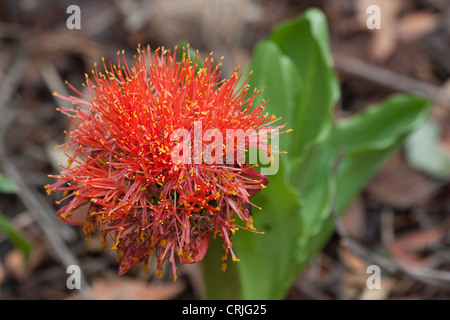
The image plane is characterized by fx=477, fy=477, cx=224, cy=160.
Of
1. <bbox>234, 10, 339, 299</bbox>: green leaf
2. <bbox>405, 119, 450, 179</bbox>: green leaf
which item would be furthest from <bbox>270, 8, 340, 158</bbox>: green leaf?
<bbox>405, 119, 450, 179</bbox>: green leaf

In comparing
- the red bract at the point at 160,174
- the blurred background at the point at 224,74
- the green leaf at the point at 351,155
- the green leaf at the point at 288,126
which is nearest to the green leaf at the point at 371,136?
the green leaf at the point at 351,155

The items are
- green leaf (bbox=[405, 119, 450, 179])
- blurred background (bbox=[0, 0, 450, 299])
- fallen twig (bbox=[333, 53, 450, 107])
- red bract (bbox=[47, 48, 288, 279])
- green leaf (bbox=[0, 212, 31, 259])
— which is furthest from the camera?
fallen twig (bbox=[333, 53, 450, 107])

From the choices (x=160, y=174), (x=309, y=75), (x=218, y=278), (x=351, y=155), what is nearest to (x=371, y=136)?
(x=351, y=155)

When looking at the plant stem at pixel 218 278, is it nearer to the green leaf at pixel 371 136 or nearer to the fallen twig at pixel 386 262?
the fallen twig at pixel 386 262

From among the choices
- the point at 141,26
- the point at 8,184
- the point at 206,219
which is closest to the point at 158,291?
the point at 8,184

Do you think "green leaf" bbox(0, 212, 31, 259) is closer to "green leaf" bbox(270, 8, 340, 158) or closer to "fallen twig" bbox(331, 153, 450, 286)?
"green leaf" bbox(270, 8, 340, 158)
